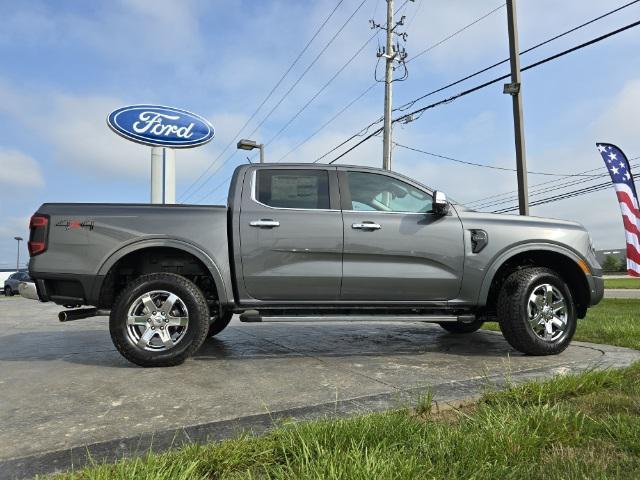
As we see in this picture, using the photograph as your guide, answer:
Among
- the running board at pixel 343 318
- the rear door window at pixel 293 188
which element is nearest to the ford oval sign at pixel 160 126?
the rear door window at pixel 293 188

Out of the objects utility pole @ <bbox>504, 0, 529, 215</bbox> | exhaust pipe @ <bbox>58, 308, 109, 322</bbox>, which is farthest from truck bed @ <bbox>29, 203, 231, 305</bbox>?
utility pole @ <bbox>504, 0, 529, 215</bbox>

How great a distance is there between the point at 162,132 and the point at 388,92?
31.1ft

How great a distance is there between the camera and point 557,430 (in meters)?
2.50

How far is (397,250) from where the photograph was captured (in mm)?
4629

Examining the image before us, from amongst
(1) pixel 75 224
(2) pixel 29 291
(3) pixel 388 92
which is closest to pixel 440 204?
(1) pixel 75 224

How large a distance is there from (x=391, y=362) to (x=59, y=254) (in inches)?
123

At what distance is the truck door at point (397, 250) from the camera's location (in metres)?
4.59

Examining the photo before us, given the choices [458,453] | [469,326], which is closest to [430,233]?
[469,326]

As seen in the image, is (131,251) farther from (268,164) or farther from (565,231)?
(565,231)

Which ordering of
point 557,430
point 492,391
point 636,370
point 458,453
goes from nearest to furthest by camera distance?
point 458,453, point 557,430, point 492,391, point 636,370

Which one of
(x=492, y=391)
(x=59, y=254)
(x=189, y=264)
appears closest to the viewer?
(x=492, y=391)

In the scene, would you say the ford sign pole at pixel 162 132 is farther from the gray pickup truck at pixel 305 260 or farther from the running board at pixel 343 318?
the running board at pixel 343 318

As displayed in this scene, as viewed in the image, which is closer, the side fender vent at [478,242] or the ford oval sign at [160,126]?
the side fender vent at [478,242]

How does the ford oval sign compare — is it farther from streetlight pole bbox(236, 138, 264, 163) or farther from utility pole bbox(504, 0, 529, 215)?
utility pole bbox(504, 0, 529, 215)
